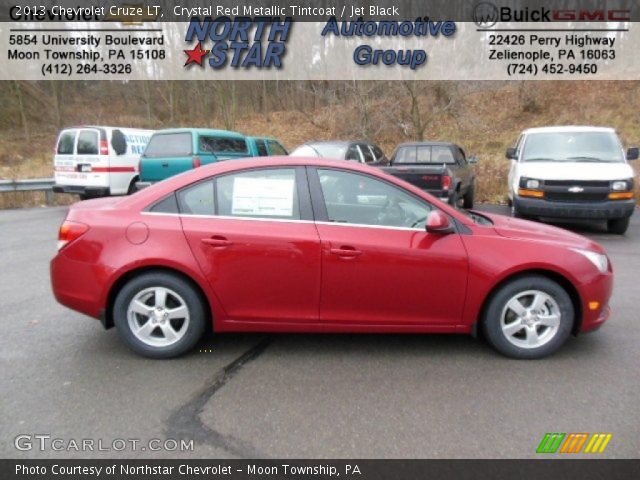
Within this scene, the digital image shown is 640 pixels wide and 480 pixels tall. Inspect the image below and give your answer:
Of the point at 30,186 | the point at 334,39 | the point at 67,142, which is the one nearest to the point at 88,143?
the point at 67,142

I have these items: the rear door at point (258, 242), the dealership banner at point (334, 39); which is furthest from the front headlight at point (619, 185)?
the dealership banner at point (334, 39)

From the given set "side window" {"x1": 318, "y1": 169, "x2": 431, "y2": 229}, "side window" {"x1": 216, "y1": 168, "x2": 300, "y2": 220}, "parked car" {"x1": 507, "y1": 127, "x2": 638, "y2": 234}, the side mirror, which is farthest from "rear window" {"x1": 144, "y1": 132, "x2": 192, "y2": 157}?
the side mirror

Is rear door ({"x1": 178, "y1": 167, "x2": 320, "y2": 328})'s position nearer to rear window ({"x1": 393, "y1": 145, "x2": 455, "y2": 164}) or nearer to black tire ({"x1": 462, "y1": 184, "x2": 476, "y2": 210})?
rear window ({"x1": 393, "y1": 145, "x2": 455, "y2": 164})

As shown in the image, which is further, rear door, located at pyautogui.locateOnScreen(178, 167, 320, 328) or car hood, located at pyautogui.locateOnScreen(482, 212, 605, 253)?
car hood, located at pyautogui.locateOnScreen(482, 212, 605, 253)

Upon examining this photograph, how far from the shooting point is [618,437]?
2.71m

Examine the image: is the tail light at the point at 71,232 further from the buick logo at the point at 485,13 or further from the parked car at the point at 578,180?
the buick logo at the point at 485,13

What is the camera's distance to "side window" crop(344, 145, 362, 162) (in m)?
10.9

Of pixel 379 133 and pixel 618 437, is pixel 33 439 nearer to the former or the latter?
pixel 618 437

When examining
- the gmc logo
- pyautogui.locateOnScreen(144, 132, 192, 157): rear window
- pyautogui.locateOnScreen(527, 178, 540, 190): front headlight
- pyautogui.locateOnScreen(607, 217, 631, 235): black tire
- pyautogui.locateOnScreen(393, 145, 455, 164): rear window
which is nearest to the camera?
pyautogui.locateOnScreen(527, 178, 540, 190): front headlight

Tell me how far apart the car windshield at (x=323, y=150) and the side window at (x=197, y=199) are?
7.16 m

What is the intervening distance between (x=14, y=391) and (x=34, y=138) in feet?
109

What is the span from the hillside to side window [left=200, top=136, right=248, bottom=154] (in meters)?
6.45

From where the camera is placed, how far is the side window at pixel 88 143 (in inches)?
471

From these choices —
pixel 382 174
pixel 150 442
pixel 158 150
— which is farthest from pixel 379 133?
pixel 150 442
